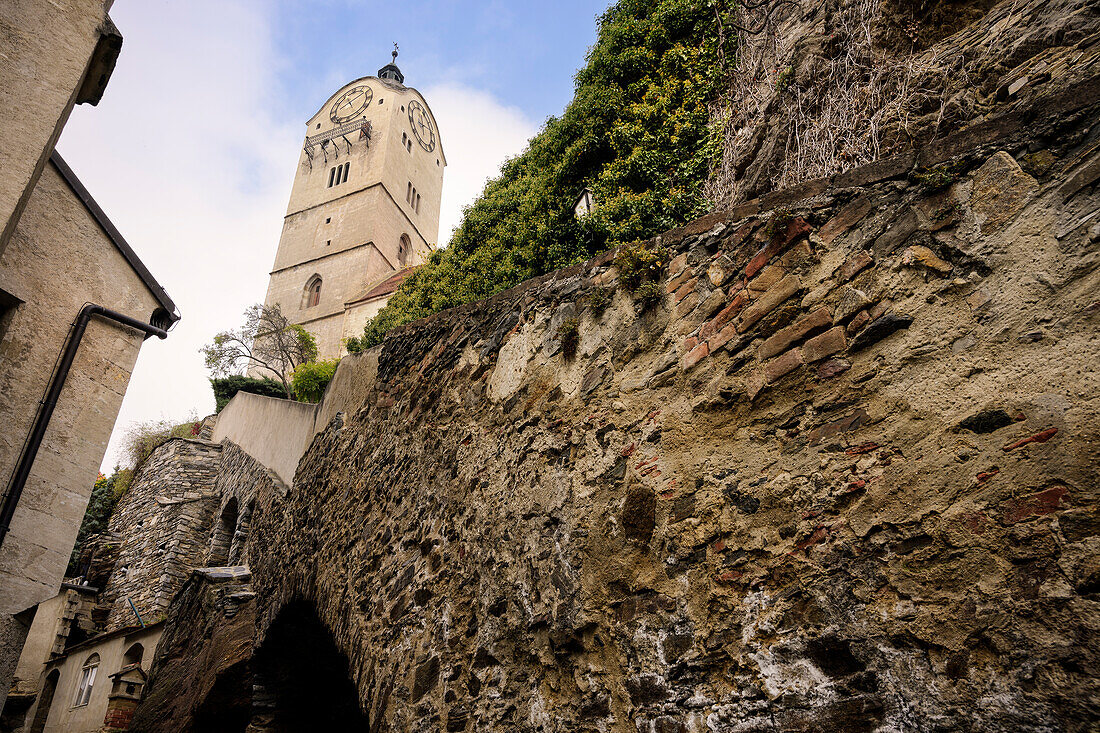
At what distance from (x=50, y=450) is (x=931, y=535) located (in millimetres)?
7903

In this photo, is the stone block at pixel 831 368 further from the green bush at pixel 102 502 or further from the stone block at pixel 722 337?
the green bush at pixel 102 502

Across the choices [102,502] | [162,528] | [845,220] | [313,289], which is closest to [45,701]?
[162,528]

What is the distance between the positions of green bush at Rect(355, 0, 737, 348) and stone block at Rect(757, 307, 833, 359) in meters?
4.34

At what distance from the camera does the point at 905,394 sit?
1993 mm

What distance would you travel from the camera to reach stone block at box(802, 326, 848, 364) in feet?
7.29

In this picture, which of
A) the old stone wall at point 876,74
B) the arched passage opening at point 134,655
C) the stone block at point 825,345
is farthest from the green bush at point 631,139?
the arched passage opening at point 134,655

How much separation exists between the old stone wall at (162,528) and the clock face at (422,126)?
2394 centimetres

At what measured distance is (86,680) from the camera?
449 inches

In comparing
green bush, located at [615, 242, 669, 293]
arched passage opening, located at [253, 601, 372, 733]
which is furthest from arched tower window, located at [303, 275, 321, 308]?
green bush, located at [615, 242, 669, 293]

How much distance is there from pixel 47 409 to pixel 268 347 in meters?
21.1

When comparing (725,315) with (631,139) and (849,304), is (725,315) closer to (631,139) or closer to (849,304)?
(849,304)

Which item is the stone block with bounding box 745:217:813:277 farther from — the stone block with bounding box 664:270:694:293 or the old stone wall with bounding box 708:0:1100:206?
the old stone wall with bounding box 708:0:1100:206

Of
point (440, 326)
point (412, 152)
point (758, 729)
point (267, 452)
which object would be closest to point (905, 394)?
point (758, 729)

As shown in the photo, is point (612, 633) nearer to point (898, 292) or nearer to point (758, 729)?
point (758, 729)
